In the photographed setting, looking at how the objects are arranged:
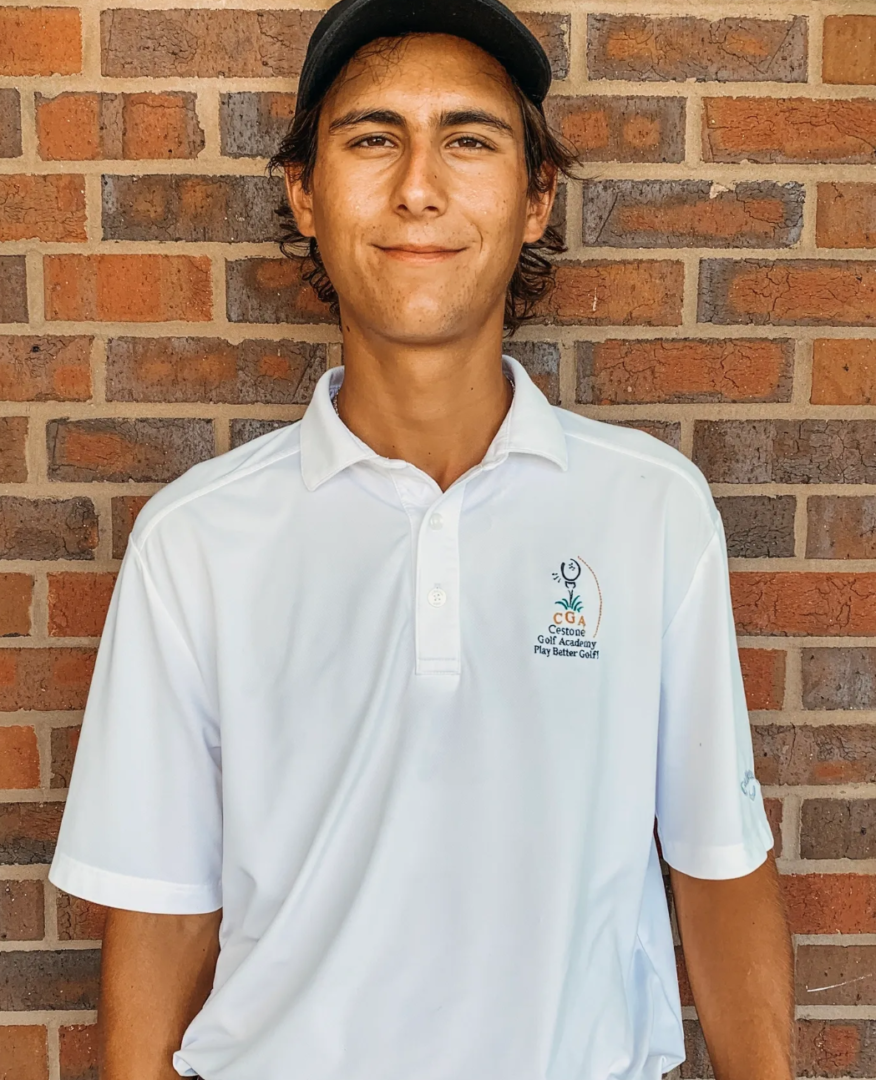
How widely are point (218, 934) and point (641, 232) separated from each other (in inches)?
47.6

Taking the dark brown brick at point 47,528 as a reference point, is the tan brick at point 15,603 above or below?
below

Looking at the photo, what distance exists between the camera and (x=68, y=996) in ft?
5.35

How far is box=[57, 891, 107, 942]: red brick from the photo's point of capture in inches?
63.6

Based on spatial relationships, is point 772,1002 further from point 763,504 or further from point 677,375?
point 677,375

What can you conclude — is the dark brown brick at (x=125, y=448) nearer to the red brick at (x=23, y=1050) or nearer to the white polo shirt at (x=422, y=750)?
the white polo shirt at (x=422, y=750)

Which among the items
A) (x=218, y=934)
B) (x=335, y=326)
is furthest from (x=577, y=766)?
(x=335, y=326)

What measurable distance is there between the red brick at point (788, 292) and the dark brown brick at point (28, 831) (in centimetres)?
131

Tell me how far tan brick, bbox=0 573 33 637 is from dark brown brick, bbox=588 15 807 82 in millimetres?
1179

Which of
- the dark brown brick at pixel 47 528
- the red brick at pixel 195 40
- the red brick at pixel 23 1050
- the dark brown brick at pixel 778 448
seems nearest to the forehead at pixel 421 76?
the red brick at pixel 195 40

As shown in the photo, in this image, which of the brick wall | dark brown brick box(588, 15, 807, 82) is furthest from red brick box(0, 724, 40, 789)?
dark brown brick box(588, 15, 807, 82)

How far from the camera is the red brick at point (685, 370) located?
1.56 m

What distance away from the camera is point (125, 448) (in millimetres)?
1563

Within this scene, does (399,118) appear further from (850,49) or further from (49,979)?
(49,979)

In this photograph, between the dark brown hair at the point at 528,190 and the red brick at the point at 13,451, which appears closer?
the dark brown hair at the point at 528,190
